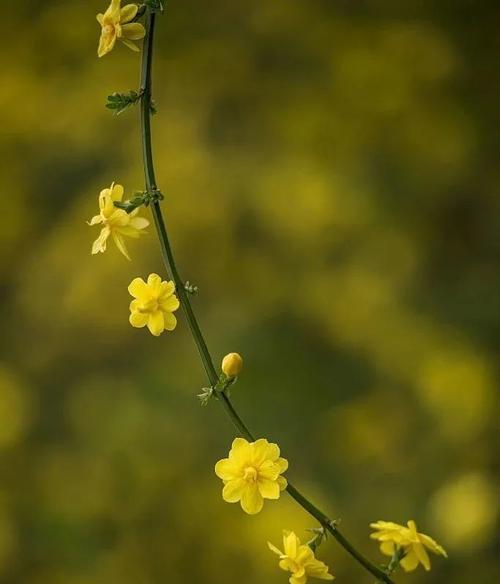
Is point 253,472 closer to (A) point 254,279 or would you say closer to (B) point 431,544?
(B) point 431,544

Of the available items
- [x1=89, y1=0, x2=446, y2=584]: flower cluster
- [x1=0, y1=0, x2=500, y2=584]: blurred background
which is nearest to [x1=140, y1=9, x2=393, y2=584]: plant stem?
[x1=89, y1=0, x2=446, y2=584]: flower cluster

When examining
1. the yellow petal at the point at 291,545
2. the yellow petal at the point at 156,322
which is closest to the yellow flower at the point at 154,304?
the yellow petal at the point at 156,322

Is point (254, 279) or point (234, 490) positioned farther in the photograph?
point (254, 279)

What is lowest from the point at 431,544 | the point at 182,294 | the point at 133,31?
the point at 431,544

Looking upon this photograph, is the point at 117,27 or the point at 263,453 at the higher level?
the point at 117,27

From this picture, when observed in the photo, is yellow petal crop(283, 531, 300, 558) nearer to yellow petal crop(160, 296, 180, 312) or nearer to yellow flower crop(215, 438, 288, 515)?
yellow flower crop(215, 438, 288, 515)

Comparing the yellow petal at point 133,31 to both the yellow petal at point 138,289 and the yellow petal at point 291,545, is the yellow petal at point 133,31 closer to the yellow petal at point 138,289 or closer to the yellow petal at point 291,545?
the yellow petal at point 138,289

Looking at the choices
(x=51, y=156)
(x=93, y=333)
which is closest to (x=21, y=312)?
(x=93, y=333)

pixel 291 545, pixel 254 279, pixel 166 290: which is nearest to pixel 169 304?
pixel 166 290
